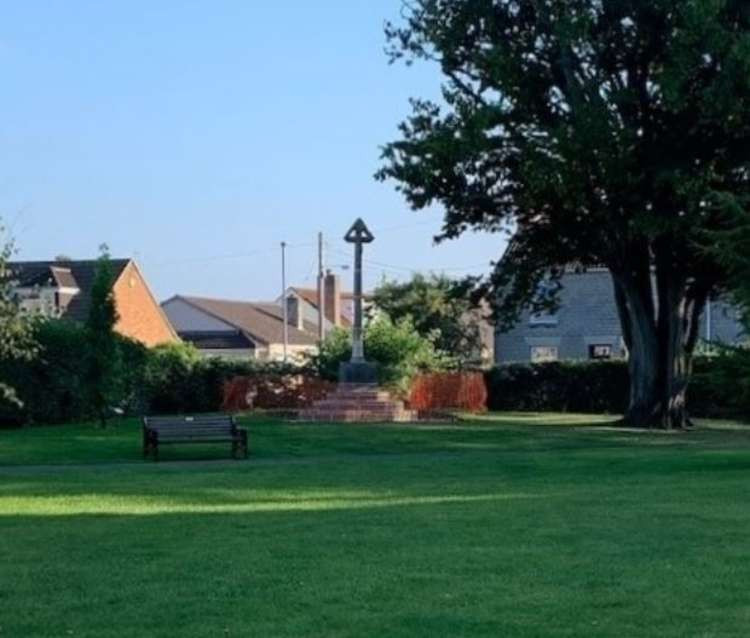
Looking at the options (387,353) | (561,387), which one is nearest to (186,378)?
(387,353)

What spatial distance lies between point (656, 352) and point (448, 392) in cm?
960

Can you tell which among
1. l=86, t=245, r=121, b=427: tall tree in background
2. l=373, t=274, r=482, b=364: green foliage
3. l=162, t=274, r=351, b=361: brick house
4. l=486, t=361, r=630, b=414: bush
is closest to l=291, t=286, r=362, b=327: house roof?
l=162, t=274, r=351, b=361: brick house

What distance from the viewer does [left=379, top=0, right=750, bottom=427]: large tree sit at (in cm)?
3297

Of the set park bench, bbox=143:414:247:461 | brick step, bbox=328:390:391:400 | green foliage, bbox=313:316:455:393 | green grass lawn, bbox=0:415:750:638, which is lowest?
green grass lawn, bbox=0:415:750:638

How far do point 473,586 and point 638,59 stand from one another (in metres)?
28.1

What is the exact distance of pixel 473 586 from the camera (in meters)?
9.50

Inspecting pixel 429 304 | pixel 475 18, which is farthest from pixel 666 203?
pixel 429 304

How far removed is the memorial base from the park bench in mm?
12137

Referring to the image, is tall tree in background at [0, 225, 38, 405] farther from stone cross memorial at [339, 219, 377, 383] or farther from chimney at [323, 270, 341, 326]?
chimney at [323, 270, 341, 326]

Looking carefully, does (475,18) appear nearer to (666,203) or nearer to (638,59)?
(638,59)

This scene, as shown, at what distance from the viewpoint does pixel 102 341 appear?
33531 mm

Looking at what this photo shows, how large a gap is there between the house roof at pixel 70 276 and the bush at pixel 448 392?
22456 millimetres

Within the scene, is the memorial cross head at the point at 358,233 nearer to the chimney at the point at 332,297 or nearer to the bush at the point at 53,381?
the bush at the point at 53,381

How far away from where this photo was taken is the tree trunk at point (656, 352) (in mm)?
38281
